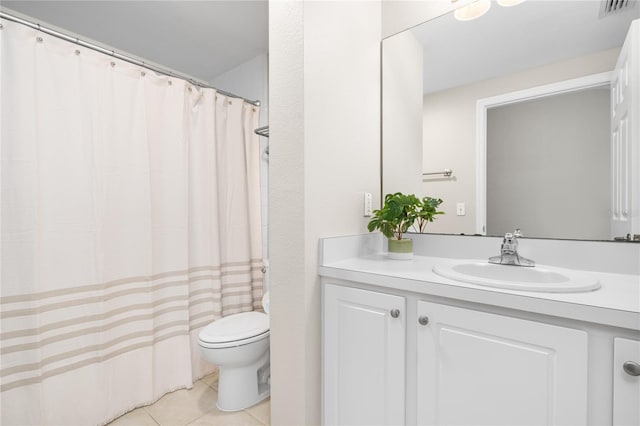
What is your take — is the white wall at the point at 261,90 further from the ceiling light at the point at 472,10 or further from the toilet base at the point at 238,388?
the ceiling light at the point at 472,10

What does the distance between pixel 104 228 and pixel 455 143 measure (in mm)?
1871

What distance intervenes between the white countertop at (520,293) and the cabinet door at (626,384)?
5 centimetres

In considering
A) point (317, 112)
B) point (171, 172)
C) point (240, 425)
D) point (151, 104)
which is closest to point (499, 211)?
point (317, 112)

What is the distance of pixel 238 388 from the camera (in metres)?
1.66

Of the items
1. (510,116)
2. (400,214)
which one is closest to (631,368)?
(400,214)

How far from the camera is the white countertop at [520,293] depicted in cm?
71

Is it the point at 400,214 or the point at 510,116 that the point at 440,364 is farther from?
the point at 510,116

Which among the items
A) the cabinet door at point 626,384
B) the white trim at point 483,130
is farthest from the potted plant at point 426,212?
the cabinet door at point 626,384

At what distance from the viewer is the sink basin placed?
2.73 feet

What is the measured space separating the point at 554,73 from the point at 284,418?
6.00 ft

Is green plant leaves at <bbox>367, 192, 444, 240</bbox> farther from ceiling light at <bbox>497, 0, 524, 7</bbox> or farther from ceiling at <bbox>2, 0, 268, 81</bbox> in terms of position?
ceiling at <bbox>2, 0, 268, 81</bbox>

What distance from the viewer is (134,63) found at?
5.64ft

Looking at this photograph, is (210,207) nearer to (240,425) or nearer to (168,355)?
(168,355)

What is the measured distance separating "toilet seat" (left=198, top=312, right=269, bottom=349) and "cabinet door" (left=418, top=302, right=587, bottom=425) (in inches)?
38.2
